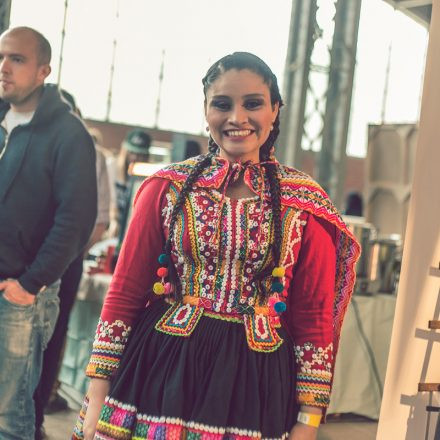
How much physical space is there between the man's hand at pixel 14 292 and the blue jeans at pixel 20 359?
20 mm

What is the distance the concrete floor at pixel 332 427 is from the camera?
12.9 feet

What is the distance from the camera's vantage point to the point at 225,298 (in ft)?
5.24

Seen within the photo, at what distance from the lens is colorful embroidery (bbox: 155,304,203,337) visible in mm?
1578

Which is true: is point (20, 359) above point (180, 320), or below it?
below

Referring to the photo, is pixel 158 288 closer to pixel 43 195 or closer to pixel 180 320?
pixel 180 320

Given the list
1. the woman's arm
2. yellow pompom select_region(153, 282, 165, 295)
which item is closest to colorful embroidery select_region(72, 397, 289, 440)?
the woman's arm

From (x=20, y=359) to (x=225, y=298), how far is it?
126 centimetres

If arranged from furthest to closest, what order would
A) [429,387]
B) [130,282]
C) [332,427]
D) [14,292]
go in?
[332,427] → [14,292] → [429,387] → [130,282]

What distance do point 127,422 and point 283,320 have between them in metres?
0.37

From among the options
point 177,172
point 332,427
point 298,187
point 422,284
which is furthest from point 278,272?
point 332,427

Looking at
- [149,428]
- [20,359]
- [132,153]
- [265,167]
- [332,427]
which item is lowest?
[332,427]

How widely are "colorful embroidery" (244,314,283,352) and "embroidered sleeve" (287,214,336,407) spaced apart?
0.06 metres

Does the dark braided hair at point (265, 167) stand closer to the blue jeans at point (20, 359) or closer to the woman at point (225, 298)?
the woman at point (225, 298)

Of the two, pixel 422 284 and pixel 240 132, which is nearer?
pixel 240 132
